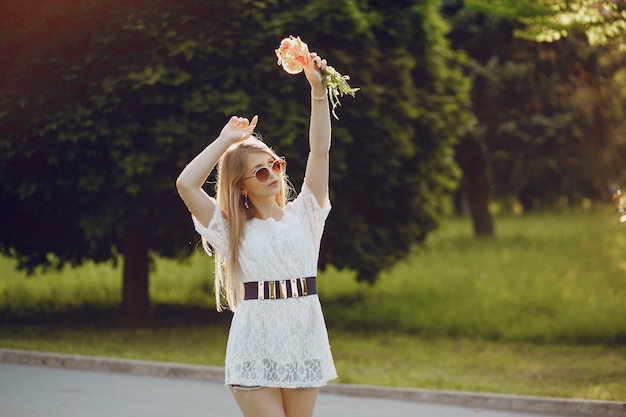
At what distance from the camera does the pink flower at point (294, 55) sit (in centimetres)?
509

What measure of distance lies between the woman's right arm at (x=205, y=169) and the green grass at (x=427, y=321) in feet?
21.0

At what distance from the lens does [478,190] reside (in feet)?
110

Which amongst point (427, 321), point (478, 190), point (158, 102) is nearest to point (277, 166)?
point (158, 102)

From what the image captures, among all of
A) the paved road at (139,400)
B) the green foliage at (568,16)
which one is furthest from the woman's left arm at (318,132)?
the green foliage at (568,16)

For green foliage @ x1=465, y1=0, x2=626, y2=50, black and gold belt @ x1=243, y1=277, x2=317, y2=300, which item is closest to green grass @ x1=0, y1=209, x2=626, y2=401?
green foliage @ x1=465, y1=0, x2=626, y2=50

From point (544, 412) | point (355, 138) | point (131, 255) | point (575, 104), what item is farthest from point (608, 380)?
point (575, 104)

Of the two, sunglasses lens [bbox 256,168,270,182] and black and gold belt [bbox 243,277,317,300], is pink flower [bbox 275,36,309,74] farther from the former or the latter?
black and gold belt [bbox 243,277,317,300]

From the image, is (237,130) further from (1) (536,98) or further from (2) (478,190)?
(2) (478,190)

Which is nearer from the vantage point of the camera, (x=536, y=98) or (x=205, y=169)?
(x=205, y=169)

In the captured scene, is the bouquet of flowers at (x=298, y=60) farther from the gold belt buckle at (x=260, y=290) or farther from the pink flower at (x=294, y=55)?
the gold belt buckle at (x=260, y=290)

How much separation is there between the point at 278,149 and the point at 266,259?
964 cm

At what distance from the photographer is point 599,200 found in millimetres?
42062

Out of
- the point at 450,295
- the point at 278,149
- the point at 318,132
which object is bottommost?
the point at 450,295

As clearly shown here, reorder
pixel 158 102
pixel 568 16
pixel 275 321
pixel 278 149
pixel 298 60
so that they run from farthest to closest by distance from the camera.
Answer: pixel 278 149 → pixel 158 102 → pixel 568 16 → pixel 298 60 → pixel 275 321
